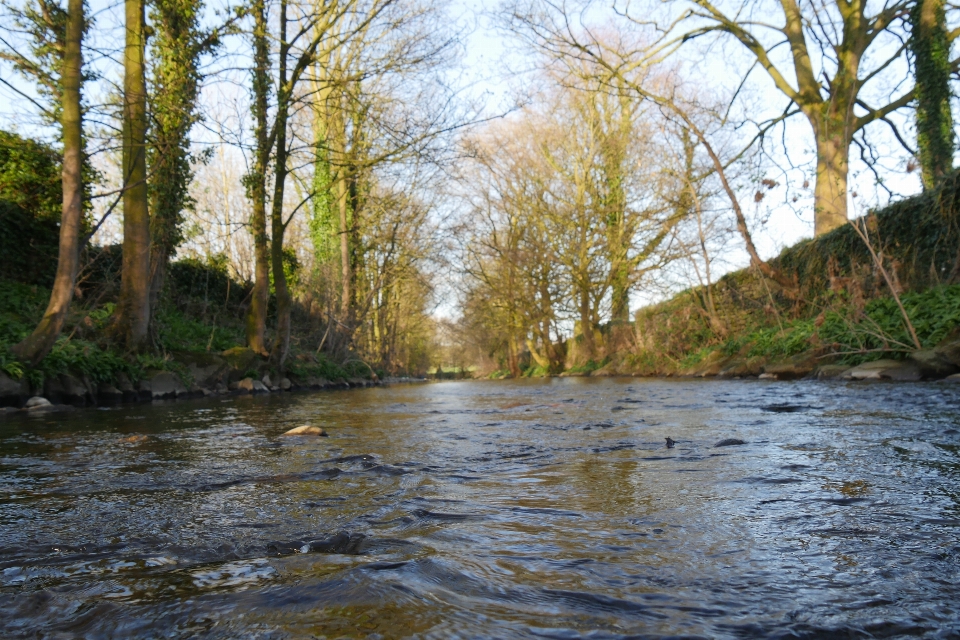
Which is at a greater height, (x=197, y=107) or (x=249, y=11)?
(x=249, y=11)

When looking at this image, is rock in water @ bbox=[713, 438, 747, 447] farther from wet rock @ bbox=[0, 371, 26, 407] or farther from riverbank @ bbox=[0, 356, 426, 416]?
wet rock @ bbox=[0, 371, 26, 407]

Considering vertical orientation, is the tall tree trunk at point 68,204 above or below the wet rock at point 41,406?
above

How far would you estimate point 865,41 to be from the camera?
46.8 feet

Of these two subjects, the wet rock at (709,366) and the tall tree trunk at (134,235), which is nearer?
the tall tree trunk at (134,235)

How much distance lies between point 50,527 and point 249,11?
1064cm

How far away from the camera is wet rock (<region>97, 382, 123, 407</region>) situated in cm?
864

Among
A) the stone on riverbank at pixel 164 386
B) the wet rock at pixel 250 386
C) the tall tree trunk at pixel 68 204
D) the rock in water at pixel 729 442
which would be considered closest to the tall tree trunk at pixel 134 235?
the stone on riverbank at pixel 164 386

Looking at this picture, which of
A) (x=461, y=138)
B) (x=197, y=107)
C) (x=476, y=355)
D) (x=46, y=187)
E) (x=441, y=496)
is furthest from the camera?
(x=476, y=355)

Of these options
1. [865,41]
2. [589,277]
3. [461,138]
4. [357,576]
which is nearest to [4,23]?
[461,138]

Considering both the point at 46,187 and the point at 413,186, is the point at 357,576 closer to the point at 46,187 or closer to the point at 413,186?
the point at 46,187

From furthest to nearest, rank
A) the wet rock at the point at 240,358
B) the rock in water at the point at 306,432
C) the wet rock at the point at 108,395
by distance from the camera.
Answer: the wet rock at the point at 240,358 < the wet rock at the point at 108,395 < the rock in water at the point at 306,432

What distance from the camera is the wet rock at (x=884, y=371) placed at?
7652mm

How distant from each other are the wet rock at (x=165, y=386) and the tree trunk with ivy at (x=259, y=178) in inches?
124

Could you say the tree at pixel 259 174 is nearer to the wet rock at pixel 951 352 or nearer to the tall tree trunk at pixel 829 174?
the tall tree trunk at pixel 829 174
